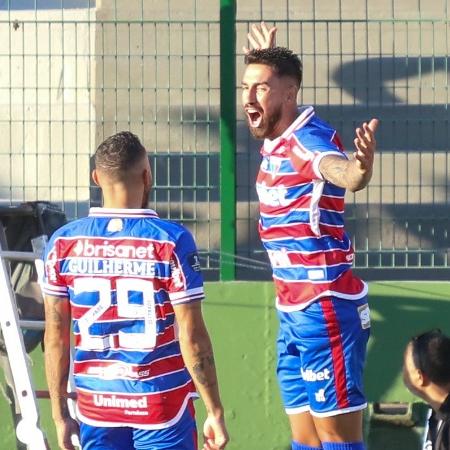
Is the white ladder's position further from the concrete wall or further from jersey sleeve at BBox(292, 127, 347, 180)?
jersey sleeve at BBox(292, 127, 347, 180)

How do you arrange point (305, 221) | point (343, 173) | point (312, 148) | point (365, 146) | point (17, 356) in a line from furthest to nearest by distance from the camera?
point (17, 356), point (305, 221), point (312, 148), point (343, 173), point (365, 146)

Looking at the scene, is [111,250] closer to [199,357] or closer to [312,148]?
[199,357]

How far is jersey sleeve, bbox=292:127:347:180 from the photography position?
18.8 ft

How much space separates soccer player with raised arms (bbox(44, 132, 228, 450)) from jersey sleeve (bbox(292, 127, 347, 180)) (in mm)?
991

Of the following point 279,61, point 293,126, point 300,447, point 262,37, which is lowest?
point 300,447

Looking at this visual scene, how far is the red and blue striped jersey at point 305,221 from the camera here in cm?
589

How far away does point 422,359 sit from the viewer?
4.99 meters

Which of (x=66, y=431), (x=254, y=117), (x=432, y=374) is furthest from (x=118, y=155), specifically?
(x=432, y=374)

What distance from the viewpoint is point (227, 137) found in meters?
7.91

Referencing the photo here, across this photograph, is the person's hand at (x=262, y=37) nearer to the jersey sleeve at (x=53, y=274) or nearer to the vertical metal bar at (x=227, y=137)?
the vertical metal bar at (x=227, y=137)

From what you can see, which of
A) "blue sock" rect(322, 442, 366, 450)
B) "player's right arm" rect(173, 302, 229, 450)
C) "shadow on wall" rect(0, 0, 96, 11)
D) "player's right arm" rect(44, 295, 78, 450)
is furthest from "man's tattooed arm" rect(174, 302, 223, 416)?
"shadow on wall" rect(0, 0, 96, 11)

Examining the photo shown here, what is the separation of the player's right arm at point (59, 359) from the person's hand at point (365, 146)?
133cm

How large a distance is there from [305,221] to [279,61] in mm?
804

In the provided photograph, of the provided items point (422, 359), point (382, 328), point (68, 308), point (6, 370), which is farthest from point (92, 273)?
point (382, 328)
